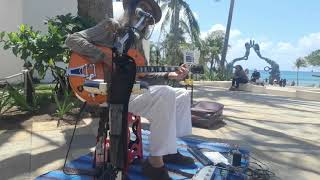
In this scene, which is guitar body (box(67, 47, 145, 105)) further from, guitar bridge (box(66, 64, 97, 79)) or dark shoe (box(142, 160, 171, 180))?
dark shoe (box(142, 160, 171, 180))

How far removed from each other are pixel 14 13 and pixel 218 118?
26.2ft

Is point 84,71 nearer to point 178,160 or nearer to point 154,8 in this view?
point 154,8

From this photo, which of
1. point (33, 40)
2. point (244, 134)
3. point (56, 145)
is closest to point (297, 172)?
point (244, 134)

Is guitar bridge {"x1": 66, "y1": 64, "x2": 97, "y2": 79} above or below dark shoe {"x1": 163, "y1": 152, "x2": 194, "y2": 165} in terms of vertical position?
above

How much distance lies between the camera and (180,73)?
3307 millimetres

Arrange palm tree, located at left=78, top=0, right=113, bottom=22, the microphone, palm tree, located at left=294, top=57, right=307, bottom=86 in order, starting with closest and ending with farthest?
the microphone
palm tree, located at left=78, top=0, right=113, bottom=22
palm tree, located at left=294, top=57, right=307, bottom=86

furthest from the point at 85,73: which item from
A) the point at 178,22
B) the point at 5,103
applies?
the point at 178,22

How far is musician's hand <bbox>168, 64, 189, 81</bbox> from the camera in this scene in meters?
3.27

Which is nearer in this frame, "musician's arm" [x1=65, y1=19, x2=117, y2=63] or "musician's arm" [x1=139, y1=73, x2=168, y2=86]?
"musician's arm" [x1=65, y1=19, x2=117, y2=63]

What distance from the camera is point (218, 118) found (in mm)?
5895

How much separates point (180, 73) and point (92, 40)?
77cm

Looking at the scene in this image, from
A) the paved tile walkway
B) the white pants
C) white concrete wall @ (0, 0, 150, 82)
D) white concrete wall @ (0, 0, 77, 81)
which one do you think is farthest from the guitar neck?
white concrete wall @ (0, 0, 77, 81)

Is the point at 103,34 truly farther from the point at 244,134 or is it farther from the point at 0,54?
the point at 0,54

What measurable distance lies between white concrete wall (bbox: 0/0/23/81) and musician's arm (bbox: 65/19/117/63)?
901 centimetres
